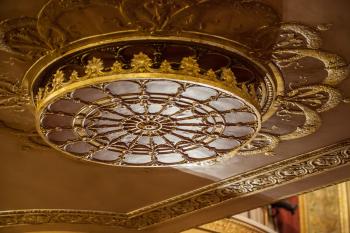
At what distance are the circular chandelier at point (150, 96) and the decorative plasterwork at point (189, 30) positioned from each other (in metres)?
0.07

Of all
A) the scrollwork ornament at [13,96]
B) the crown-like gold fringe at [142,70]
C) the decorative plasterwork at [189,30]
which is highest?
the decorative plasterwork at [189,30]

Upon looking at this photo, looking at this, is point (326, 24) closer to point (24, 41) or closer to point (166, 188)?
point (24, 41)

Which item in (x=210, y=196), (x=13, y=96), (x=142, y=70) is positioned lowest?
(x=142, y=70)

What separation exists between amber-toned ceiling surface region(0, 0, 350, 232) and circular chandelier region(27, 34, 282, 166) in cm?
11

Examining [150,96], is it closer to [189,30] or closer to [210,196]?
[189,30]

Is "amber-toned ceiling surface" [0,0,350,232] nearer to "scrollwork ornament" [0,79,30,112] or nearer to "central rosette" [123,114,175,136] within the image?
"scrollwork ornament" [0,79,30,112]

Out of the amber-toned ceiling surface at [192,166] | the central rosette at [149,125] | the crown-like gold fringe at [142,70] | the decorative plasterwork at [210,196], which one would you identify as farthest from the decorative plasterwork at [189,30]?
the decorative plasterwork at [210,196]

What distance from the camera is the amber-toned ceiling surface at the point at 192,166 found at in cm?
346

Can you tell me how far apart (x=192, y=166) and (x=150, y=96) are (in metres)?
1.65

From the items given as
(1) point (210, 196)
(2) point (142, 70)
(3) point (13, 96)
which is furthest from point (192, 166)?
(2) point (142, 70)

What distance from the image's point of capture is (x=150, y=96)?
384cm

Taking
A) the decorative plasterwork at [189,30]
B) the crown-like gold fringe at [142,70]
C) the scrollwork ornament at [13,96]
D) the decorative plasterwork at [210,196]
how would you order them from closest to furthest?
1. the decorative plasterwork at [189,30]
2. the crown-like gold fringe at [142,70]
3. the scrollwork ornament at [13,96]
4. the decorative plasterwork at [210,196]

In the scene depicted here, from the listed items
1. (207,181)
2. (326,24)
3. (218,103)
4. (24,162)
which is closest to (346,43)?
(326,24)

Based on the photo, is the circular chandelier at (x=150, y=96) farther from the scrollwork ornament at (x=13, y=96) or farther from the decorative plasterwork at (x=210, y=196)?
the decorative plasterwork at (x=210, y=196)
